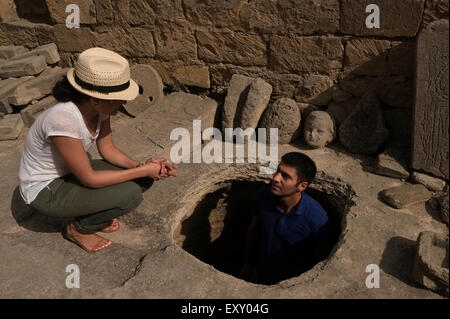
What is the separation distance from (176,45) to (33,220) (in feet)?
8.44

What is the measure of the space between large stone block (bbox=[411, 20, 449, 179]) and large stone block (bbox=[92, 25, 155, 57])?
304 cm

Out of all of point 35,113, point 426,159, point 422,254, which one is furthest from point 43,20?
point 422,254

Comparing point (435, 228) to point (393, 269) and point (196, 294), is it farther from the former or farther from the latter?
point (196, 294)

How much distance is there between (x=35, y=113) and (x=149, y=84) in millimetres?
1399

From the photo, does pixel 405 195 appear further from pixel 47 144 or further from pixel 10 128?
pixel 10 128

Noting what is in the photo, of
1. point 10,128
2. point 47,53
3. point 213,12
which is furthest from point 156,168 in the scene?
point 47,53

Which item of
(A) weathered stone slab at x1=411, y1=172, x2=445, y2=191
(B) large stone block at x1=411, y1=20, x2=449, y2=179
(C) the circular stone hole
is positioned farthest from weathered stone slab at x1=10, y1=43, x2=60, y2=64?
(A) weathered stone slab at x1=411, y1=172, x2=445, y2=191

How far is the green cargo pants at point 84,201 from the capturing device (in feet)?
10.4

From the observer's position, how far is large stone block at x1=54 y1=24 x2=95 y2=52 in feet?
18.0

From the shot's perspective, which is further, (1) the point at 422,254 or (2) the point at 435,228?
(2) the point at 435,228

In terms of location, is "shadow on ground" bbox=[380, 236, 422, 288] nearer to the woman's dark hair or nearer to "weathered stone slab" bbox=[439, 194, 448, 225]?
"weathered stone slab" bbox=[439, 194, 448, 225]

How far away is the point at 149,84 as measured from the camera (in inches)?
206

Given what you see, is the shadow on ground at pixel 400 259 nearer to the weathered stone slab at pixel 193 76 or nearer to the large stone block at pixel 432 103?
the large stone block at pixel 432 103

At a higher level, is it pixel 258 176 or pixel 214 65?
pixel 214 65
